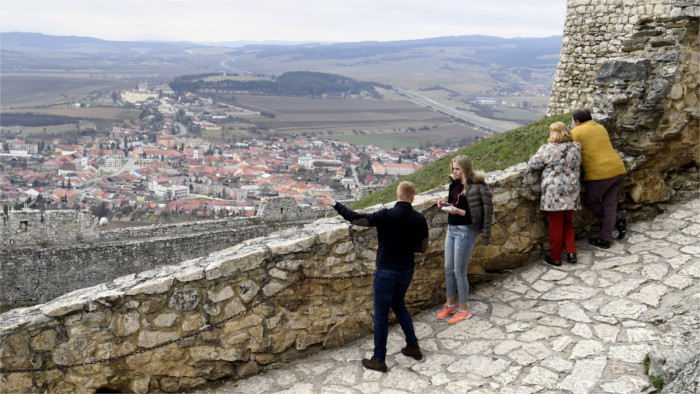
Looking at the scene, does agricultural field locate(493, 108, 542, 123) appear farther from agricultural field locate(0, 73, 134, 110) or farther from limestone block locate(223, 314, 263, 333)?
agricultural field locate(0, 73, 134, 110)

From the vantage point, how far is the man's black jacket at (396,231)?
4359 mm

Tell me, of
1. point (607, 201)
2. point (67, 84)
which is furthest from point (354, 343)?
point (67, 84)

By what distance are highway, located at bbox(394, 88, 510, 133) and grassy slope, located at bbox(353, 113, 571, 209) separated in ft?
110

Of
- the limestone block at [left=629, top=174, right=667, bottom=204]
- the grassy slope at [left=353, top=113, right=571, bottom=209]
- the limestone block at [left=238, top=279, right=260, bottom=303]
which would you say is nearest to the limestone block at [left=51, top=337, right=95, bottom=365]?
the limestone block at [left=238, top=279, right=260, bottom=303]

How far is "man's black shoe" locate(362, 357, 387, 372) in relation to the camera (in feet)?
14.8

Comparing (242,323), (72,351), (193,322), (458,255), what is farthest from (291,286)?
(72,351)

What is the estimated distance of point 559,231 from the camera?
584 centimetres

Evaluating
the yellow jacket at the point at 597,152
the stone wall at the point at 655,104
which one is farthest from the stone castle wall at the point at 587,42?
the yellow jacket at the point at 597,152

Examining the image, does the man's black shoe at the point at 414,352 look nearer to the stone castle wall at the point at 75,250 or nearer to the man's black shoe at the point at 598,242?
the man's black shoe at the point at 598,242

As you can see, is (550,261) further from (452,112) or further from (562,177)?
(452,112)

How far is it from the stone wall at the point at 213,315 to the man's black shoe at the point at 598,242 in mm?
1987

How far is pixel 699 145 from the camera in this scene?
680cm

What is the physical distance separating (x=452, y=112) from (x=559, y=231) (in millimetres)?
89154

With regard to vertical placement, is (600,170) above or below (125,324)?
above
